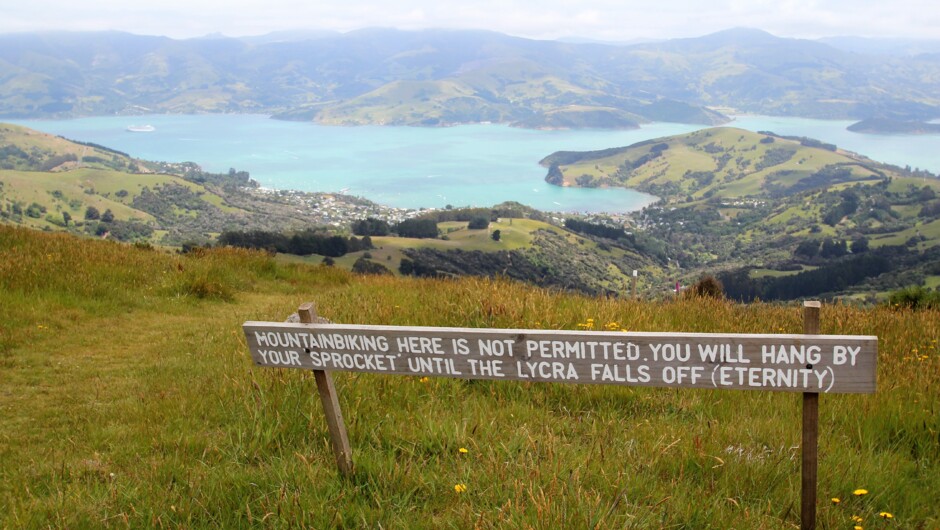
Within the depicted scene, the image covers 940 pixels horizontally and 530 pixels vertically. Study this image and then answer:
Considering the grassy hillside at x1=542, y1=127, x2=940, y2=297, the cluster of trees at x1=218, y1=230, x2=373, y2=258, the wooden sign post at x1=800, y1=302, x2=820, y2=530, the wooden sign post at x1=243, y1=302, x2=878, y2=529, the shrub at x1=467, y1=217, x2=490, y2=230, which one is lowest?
the grassy hillside at x1=542, y1=127, x2=940, y2=297

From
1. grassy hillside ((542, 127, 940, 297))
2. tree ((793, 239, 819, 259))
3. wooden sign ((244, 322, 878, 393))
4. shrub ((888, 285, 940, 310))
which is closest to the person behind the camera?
wooden sign ((244, 322, 878, 393))

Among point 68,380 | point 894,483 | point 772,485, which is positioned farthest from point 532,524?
point 68,380

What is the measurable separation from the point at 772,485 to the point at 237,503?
313cm

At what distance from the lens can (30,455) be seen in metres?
4.70

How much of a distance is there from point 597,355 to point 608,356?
0.18ft

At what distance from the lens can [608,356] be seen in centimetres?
325

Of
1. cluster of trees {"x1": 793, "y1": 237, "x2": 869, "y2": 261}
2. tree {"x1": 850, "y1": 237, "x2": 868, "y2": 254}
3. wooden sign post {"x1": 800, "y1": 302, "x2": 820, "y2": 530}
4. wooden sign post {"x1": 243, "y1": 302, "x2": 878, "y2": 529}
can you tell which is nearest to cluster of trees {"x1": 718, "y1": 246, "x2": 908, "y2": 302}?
cluster of trees {"x1": 793, "y1": 237, "x2": 869, "y2": 261}

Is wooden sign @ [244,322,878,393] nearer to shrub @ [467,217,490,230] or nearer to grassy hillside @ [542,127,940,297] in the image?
grassy hillside @ [542,127,940,297]

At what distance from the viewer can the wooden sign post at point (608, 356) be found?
10.0ft

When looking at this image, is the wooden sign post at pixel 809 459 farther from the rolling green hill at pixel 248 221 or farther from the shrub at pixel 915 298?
the rolling green hill at pixel 248 221

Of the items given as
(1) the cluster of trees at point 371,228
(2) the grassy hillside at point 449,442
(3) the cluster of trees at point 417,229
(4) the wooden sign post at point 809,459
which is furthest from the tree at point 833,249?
(4) the wooden sign post at point 809,459

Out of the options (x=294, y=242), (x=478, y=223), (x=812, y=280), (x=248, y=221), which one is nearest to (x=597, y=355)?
(x=294, y=242)

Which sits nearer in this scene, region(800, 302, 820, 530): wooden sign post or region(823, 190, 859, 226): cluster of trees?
region(800, 302, 820, 530): wooden sign post

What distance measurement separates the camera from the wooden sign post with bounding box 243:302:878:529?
306cm
